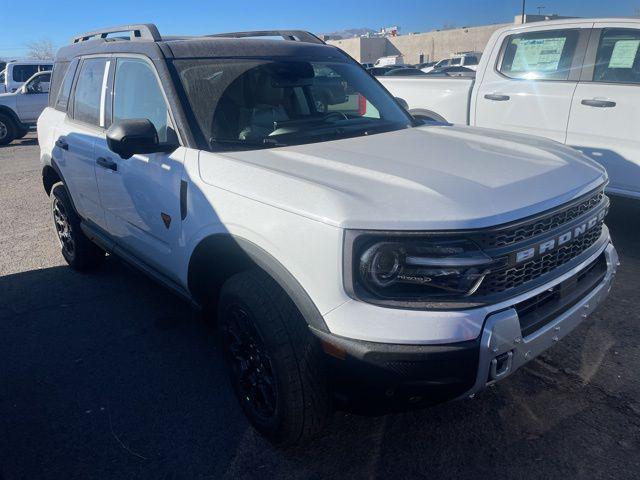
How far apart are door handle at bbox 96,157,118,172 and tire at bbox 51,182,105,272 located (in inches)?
41.4

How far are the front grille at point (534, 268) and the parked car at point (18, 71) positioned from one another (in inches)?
661

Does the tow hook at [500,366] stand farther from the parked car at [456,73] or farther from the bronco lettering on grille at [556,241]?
the parked car at [456,73]

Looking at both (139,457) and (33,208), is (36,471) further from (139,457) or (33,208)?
(33,208)

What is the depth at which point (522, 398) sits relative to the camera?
2893 millimetres

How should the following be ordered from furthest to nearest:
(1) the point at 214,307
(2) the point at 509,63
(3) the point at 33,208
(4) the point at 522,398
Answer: (3) the point at 33,208
(2) the point at 509,63
(1) the point at 214,307
(4) the point at 522,398

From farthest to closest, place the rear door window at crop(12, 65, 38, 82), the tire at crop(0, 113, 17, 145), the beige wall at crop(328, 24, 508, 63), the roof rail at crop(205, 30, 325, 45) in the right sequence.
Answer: the beige wall at crop(328, 24, 508, 63) < the rear door window at crop(12, 65, 38, 82) < the tire at crop(0, 113, 17, 145) < the roof rail at crop(205, 30, 325, 45)

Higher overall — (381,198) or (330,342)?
(381,198)

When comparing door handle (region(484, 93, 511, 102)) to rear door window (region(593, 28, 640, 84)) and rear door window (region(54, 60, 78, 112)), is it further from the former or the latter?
rear door window (region(54, 60, 78, 112))

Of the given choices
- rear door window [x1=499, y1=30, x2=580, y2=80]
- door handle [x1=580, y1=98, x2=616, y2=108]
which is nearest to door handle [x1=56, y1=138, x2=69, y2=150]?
rear door window [x1=499, y1=30, x2=580, y2=80]

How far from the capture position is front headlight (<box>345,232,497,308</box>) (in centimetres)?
202

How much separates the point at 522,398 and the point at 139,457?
6.49 ft

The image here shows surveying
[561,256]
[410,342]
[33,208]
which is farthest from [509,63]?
[33,208]

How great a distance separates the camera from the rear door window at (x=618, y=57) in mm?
4820

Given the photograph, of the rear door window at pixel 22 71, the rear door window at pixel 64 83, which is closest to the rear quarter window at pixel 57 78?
the rear door window at pixel 64 83
